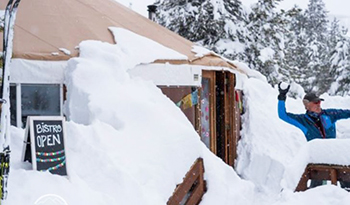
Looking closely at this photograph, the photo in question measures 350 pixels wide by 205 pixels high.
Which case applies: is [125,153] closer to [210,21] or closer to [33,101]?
[33,101]

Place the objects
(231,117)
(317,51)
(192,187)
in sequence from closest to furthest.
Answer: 1. (192,187)
2. (231,117)
3. (317,51)

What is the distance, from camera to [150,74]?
623cm

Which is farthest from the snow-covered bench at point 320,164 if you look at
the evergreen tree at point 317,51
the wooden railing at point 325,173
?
the evergreen tree at point 317,51

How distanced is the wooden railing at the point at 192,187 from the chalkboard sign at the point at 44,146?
1417mm

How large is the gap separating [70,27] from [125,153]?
2451 millimetres

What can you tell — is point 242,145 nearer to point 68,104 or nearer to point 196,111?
point 196,111

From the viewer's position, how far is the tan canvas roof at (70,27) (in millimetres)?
5762

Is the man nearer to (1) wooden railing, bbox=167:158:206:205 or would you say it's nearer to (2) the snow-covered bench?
(2) the snow-covered bench

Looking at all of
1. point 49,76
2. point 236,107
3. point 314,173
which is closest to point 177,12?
point 236,107

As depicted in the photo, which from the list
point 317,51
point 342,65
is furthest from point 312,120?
point 317,51

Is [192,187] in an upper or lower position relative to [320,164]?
lower

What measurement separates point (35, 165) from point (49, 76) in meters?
2.11

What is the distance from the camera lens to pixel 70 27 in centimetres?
630

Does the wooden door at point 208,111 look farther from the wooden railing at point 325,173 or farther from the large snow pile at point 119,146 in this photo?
the wooden railing at point 325,173
